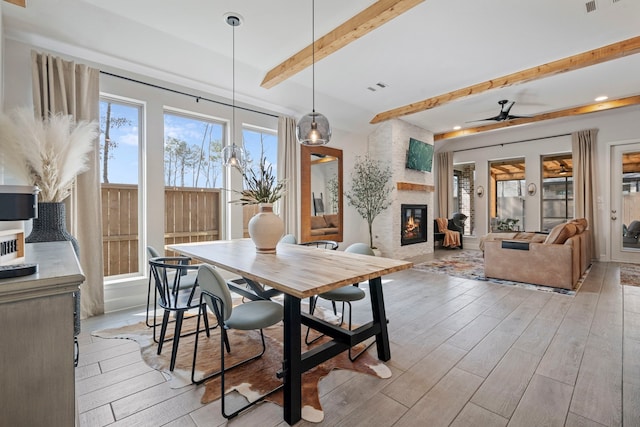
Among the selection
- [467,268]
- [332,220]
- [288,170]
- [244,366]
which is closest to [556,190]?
[467,268]

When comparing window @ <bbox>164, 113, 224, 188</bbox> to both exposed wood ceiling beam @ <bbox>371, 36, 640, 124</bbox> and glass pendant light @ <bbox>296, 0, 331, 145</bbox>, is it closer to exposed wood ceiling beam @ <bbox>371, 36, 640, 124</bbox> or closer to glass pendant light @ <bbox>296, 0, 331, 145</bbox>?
glass pendant light @ <bbox>296, 0, 331, 145</bbox>

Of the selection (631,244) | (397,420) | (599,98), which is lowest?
(397,420)

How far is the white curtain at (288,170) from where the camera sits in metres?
4.84

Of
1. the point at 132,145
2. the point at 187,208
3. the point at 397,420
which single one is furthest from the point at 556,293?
the point at 132,145

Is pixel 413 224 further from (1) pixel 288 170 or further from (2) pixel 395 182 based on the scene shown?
(1) pixel 288 170

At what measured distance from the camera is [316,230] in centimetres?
565

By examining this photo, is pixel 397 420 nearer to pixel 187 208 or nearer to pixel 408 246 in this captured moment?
pixel 187 208

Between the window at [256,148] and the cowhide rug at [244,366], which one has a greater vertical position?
the window at [256,148]

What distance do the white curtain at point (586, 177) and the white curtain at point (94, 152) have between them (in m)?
8.52

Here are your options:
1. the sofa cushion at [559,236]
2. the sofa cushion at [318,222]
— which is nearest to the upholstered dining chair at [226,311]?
the sofa cushion at [318,222]

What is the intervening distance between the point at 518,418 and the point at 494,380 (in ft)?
1.16

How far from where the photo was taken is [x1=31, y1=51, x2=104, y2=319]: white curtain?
2.87 meters

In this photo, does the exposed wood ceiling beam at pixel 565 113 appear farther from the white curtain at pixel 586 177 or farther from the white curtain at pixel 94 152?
the white curtain at pixel 94 152

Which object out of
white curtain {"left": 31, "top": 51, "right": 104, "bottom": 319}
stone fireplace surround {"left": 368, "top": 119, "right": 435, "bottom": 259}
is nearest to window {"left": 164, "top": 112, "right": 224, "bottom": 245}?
white curtain {"left": 31, "top": 51, "right": 104, "bottom": 319}
